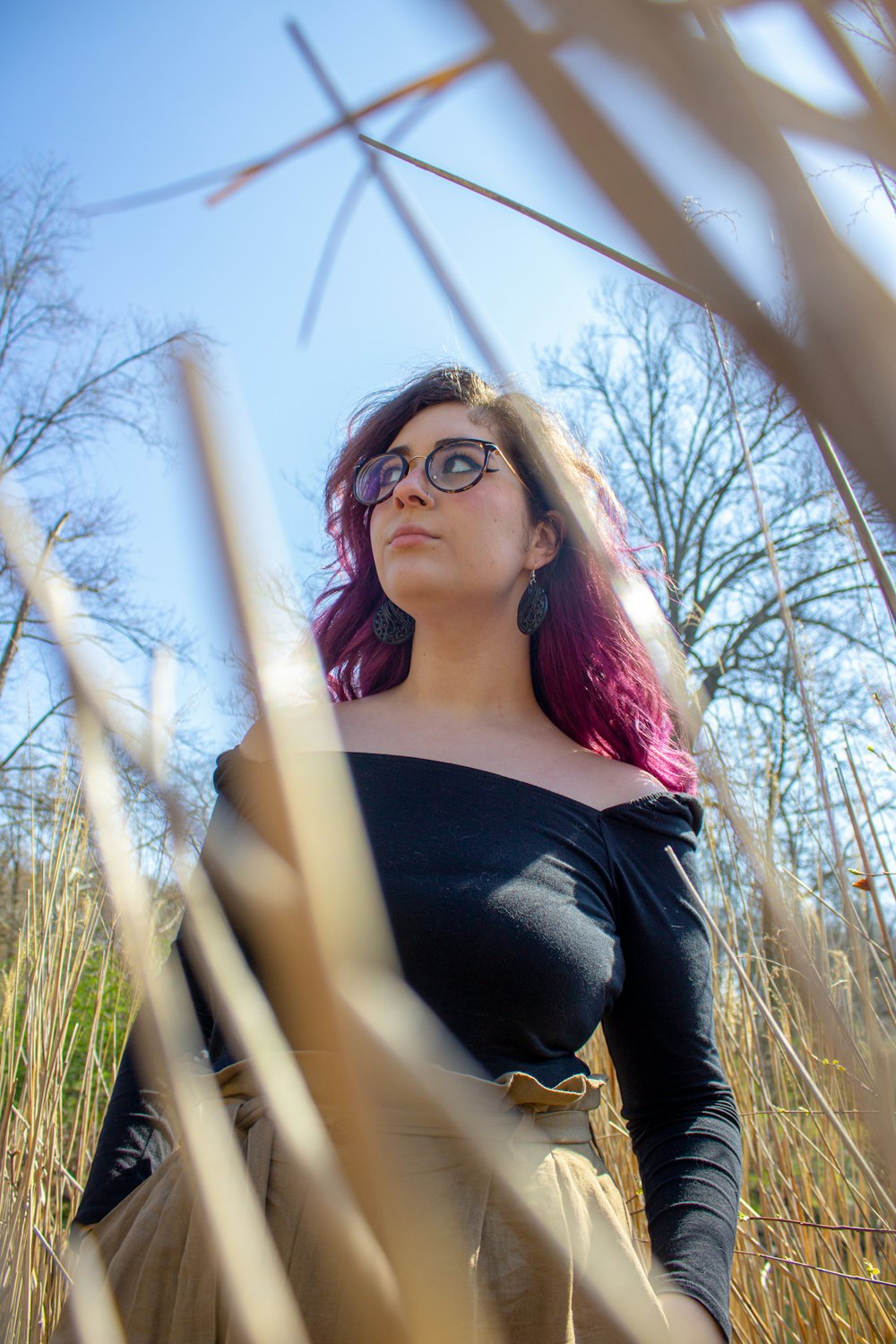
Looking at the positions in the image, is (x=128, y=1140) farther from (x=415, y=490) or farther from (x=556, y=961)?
(x=415, y=490)

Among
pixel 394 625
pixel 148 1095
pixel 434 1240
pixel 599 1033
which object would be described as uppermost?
pixel 394 625

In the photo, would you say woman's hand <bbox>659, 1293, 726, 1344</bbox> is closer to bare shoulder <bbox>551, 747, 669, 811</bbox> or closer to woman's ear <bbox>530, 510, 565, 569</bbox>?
bare shoulder <bbox>551, 747, 669, 811</bbox>

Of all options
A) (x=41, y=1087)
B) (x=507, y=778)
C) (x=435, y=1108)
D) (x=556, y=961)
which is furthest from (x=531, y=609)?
(x=41, y=1087)

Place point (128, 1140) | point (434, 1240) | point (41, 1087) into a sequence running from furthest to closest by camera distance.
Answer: point (41, 1087) → point (128, 1140) → point (434, 1240)

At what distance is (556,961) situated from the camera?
833mm

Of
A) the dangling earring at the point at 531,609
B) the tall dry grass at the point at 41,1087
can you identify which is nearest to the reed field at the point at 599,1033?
the tall dry grass at the point at 41,1087

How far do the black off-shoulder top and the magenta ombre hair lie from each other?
0.51ft

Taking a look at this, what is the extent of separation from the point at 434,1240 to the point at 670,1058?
0.31m

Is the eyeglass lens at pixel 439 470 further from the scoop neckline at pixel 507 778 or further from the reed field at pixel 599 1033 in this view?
the scoop neckline at pixel 507 778

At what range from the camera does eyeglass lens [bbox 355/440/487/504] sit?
1107 mm

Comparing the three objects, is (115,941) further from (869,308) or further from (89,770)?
(869,308)

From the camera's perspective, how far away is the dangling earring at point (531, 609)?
1.18 m

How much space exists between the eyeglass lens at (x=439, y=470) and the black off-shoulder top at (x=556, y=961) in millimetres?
334

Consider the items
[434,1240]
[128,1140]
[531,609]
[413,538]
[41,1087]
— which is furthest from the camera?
[41,1087]
